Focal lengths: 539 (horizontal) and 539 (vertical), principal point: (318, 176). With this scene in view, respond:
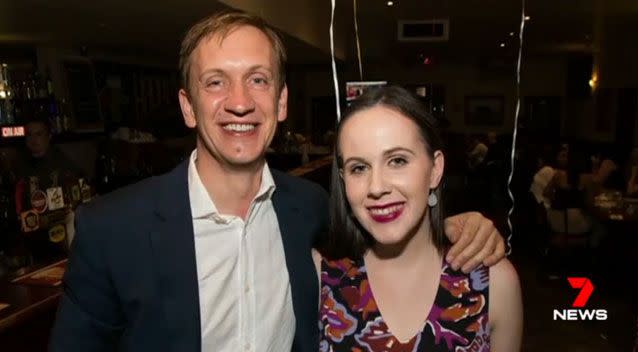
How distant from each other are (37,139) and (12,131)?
1.50m

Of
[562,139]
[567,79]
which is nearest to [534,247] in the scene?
[562,139]

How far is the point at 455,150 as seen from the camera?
11445 mm

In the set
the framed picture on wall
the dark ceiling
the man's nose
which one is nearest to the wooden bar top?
the man's nose

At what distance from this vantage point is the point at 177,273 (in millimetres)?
1260

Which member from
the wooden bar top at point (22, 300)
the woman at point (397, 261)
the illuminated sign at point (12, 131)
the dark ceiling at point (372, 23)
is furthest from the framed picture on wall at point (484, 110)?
the woman at point (397, 261)

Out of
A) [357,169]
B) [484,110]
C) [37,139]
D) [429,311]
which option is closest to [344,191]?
[357,169]

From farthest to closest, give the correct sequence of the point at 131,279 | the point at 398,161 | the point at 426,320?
the point at 426,320 < the point at 398,161 < the point at 131,279

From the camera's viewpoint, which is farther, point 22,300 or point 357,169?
point 22,300

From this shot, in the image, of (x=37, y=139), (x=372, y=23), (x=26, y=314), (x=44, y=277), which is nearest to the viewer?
(x=26, y=314)

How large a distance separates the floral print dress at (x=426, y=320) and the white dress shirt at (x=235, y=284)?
0.13m

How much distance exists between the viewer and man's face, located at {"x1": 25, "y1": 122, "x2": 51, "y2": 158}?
3.85m

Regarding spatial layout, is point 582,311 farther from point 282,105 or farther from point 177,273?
point 177,273

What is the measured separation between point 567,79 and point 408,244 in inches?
522

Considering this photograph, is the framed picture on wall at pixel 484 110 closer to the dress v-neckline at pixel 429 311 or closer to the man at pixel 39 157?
the man at pixel 39 157
